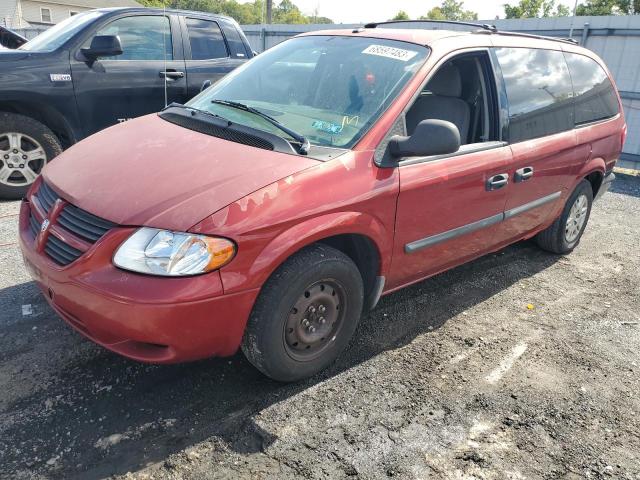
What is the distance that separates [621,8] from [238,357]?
Answer: 50.8m

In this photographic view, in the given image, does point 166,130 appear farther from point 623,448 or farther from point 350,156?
point 623,448

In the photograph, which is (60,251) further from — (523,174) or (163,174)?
(523,174)

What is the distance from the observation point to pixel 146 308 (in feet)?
7.24

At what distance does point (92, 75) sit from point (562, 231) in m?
4.81

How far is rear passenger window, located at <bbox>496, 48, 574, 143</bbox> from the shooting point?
12.1ft

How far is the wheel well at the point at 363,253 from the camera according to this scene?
2.88 meters

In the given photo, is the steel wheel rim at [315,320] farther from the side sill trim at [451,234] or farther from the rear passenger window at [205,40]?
the rear passenger window at [205,40]

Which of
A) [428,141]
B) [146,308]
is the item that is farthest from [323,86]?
[146,308]

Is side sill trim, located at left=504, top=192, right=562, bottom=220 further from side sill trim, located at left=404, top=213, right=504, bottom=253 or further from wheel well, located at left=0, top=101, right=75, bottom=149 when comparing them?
wheel well, located at left=0, top=101, right=75, bottom=149

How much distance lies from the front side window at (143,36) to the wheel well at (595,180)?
4523 millimetres

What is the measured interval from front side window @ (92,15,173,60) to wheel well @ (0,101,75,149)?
842 millimetres

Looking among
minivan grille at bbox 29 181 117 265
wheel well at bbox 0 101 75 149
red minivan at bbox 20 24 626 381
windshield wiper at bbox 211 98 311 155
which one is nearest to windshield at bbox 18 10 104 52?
wheel well at bbox 0 101 75 149

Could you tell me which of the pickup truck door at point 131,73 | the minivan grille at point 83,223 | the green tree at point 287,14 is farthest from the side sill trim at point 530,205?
the green tree at point 287,14

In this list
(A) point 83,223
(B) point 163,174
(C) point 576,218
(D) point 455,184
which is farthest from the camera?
(C) point 576,218
